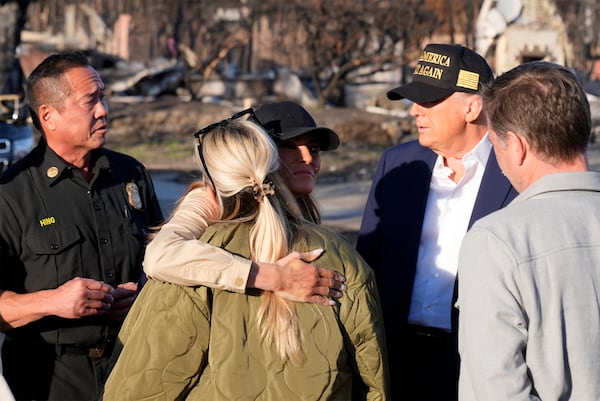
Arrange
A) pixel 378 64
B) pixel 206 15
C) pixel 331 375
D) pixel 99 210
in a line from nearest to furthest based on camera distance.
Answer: pixel 331 375, pixel 99 210, pixel 378 64, pixel 206 15

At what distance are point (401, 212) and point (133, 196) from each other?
3.70 feet

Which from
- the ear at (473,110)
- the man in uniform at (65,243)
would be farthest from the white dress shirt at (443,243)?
the man in uniform at (65,243)

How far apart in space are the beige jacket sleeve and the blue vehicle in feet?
17.0

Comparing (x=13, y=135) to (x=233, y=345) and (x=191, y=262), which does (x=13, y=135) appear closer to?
(x=191, y=262)

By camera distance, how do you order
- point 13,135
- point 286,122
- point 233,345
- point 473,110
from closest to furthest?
point 233,345
point 286,122
point 473,110
point 13,135

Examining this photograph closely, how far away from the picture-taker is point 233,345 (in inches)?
108

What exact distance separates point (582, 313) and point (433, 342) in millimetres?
1396

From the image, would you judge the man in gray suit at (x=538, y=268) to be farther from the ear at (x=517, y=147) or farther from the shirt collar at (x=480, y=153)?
the shirt collar at (x=480, y=153)

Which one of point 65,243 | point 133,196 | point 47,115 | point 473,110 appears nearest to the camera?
point 473,110

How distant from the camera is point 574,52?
2270 centimetres

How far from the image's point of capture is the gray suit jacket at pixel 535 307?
2379mm

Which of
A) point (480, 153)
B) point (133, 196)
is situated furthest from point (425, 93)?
point (133, 196)

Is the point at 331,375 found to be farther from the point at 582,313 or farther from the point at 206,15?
the point at 206,15

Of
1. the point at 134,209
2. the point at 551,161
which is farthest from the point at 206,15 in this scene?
the point at 551,161
